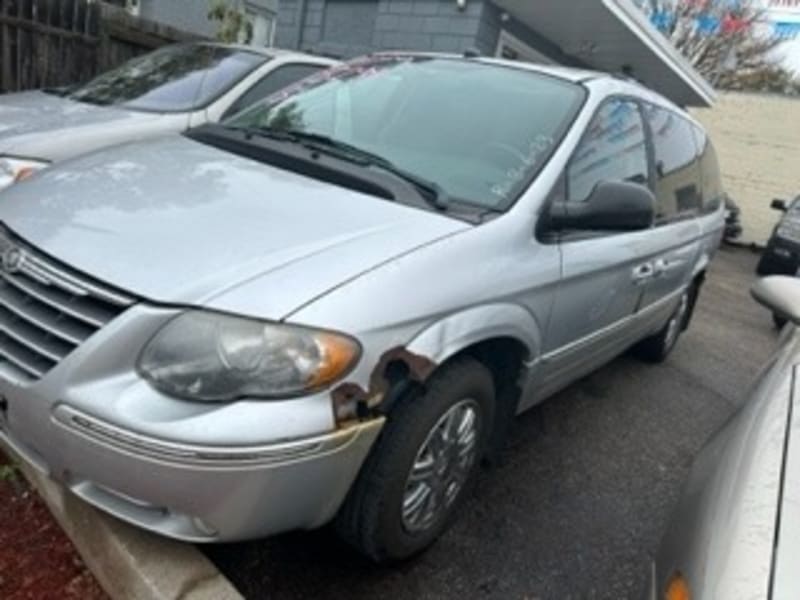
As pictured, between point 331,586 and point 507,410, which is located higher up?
point 507,410

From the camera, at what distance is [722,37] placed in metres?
22.6

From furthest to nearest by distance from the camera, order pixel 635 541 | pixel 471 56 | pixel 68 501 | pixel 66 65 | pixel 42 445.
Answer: pixel 66 65, pixel 471 56, pixel 635 541, pixel 68 501, pixel 42 445

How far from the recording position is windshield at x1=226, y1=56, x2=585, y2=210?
9.13 feet

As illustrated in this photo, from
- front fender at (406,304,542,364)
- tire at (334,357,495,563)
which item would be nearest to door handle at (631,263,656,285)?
front fender at (406,304,542,364)

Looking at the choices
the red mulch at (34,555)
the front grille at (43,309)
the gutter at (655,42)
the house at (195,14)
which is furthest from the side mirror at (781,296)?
the house at (195,14)

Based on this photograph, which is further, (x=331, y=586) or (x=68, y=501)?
(x=331, y=586)

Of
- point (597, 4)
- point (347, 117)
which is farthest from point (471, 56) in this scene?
point (597, 4)

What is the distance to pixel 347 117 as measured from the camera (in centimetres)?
319

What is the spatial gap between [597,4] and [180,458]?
28.7ft

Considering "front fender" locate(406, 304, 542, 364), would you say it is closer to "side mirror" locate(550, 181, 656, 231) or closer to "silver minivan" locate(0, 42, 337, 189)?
"side mirror" locate(550, 181, 656, 231)

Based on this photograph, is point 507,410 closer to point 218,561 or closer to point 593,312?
point 593,312

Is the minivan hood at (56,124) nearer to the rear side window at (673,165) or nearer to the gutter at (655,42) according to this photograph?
the rear side window at (673,165)

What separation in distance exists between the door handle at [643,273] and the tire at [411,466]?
4.32 ft

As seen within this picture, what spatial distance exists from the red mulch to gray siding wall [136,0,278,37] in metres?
11.8
